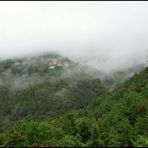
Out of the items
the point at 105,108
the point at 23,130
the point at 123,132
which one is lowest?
the point at 105,108

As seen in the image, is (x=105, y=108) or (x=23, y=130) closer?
(x=23, y=130)

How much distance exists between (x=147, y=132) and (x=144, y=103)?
94.4 ft

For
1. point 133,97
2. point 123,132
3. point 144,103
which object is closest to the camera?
point 123,132

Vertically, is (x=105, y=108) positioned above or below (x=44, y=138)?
below

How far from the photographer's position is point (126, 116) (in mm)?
125500

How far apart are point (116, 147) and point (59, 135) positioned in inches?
2412

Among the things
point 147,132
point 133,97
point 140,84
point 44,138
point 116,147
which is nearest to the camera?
point 116,147

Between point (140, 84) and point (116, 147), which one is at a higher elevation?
point (116, 147)

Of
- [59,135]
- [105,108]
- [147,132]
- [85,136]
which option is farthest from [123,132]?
[105,108]

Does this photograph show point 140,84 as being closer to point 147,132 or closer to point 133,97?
point 133,97

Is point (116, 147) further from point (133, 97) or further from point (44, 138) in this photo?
point (133, 97)

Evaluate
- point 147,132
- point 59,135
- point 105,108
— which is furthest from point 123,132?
point 105,108

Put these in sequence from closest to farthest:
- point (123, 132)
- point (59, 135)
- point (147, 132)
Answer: point (123, 132) < point (147, 132) < point (59, 135)

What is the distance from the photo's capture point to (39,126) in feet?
382
